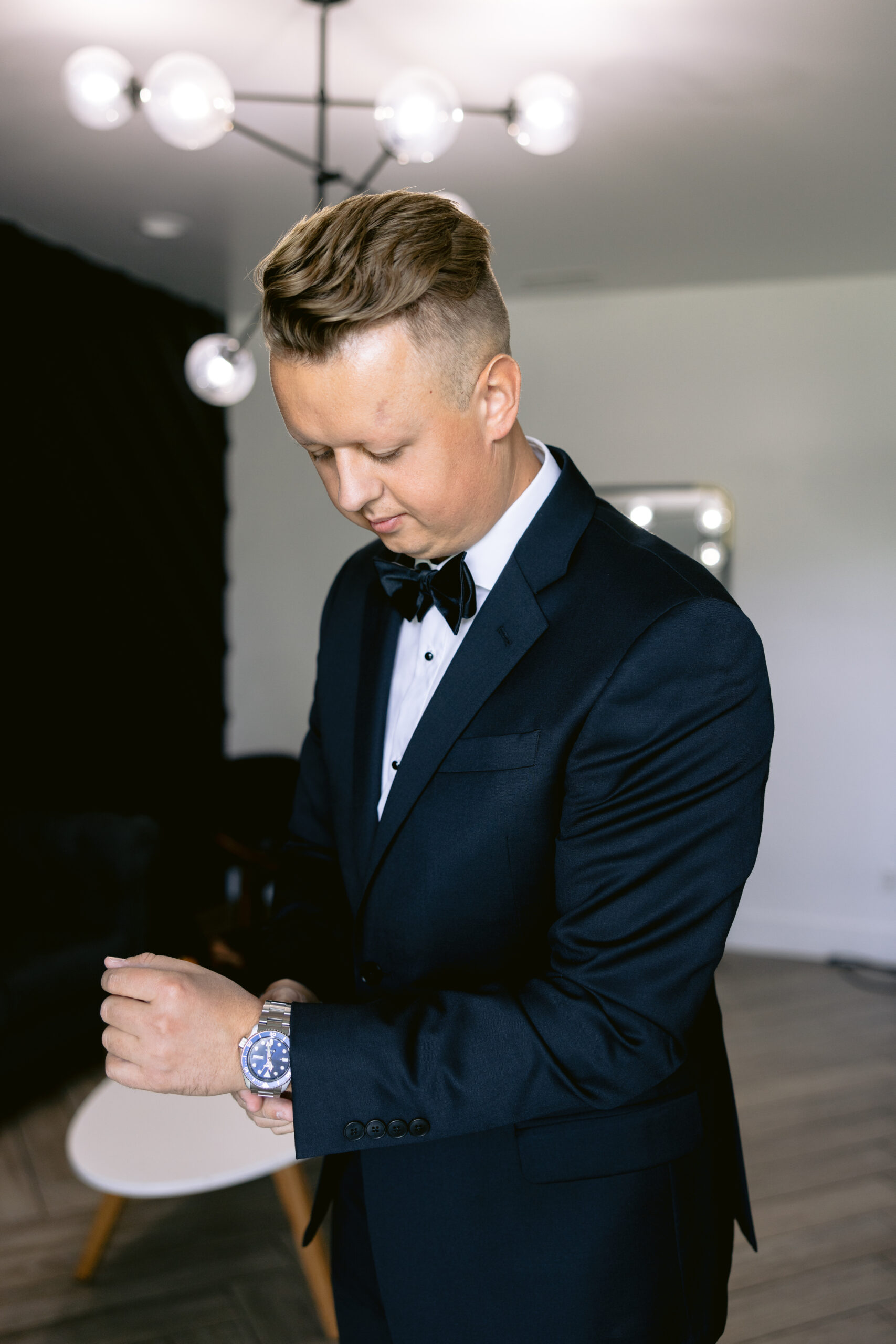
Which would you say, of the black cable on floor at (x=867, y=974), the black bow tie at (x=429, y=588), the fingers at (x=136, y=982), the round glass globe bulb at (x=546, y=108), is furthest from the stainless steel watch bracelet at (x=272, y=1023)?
the black cable on floor at (x=867, y=974)

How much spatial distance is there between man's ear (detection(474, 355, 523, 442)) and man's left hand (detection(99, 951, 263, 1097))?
61cm

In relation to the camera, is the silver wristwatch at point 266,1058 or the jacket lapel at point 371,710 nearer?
the silver wristwatch at point 266,1058

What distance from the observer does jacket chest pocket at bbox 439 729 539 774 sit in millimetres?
1012

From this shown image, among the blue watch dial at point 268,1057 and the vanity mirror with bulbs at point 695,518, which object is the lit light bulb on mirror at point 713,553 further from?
the blue watch dial at point 268,1057

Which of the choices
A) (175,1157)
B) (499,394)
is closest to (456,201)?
(499,394)

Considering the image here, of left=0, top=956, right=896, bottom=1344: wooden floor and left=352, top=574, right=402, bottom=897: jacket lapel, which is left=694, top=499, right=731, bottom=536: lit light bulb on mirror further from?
left=352, top=574, right=402, bottom=897: jacket lapel

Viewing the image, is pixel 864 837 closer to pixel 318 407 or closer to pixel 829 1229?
pixel 829 1229

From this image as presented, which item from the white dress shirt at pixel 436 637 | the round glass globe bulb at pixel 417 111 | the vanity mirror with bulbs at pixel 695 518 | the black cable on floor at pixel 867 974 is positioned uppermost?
the round glass globe bulb at pixel 417 111

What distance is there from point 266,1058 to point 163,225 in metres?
3.81

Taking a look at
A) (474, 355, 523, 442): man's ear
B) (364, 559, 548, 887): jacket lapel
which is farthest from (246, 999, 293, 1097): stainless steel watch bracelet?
(474, 355, 523, 442): man's ear

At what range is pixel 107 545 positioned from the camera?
15.0ft

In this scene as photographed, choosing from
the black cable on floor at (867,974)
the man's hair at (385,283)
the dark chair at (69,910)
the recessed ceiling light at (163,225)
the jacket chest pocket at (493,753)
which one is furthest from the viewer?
the black cable on floor at (867,974)

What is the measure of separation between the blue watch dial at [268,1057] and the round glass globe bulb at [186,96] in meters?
1.85

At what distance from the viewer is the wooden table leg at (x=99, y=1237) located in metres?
2.50
